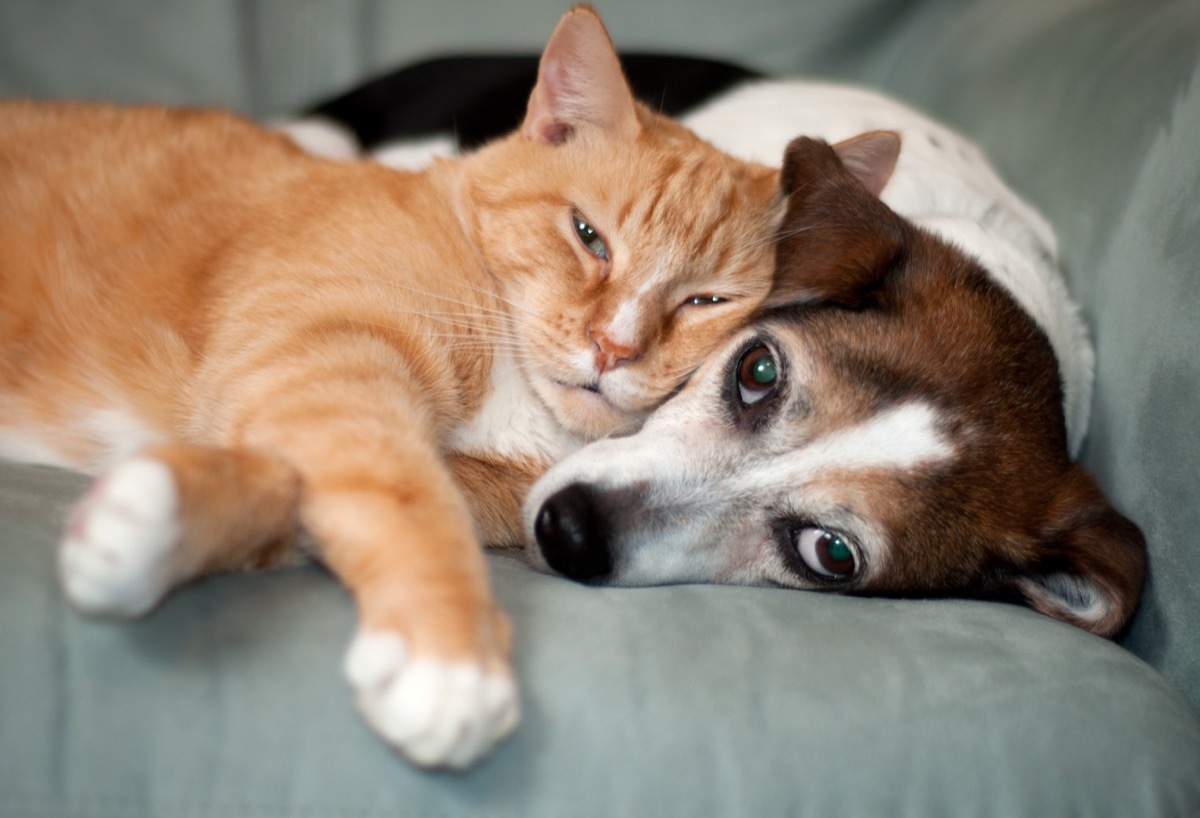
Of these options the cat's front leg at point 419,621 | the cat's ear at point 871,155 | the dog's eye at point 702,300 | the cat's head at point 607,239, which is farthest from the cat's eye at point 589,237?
the cat's front leg at point 419,621

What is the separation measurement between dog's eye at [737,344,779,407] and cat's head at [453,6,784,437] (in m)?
0.10

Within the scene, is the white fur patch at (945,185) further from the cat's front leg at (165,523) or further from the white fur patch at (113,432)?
the white fur patch at (113,432)

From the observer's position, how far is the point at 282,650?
1108 millimetres

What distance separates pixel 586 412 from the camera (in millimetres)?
1760

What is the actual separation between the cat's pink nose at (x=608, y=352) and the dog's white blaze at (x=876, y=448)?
0.31 metres

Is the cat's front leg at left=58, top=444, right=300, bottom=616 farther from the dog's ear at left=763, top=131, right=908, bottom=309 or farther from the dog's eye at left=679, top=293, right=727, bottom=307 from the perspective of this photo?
the dog's ear at left=763, top=131, right=908, bottom=309

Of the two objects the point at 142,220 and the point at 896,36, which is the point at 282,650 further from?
the point at 896,36

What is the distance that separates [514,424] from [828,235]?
0.68 m

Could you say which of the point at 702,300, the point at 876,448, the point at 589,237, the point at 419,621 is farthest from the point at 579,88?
the point at 419,621

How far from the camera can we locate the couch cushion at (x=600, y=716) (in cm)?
104

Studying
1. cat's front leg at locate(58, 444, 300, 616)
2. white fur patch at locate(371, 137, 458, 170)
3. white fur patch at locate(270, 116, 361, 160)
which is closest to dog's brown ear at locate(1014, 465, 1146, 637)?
cat's front leg at locate(58, 444, 300, 616)

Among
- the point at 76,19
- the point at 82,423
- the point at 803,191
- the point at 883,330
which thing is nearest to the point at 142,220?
the point at 82,423

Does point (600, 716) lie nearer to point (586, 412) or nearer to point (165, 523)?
point (165, 523)

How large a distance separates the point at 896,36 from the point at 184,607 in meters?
3.18
